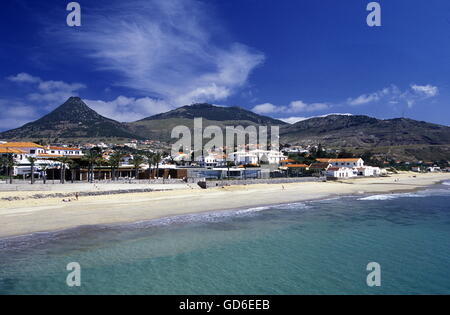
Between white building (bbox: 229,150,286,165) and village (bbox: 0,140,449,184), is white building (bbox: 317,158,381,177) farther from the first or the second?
white building (bbox: 229,150,286,165)

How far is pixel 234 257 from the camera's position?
1427 cm

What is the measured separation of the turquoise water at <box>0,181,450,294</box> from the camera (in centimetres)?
1116

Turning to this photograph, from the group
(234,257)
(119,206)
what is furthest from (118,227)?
(234,257)

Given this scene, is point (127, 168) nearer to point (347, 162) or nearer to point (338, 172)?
point (338, 172)

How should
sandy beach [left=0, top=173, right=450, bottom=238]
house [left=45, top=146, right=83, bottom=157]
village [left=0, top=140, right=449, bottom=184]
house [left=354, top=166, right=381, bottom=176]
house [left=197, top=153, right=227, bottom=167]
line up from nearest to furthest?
sandy beach [left=0, top=173, right=450, bottom=238] → village [left=0, top=140, right=449, bottom=184] → house [left=45, top=146, right=83, bottom=157] → house [left=354, top=166, right=381, bottom=176] → house [left=197, top=153, right=227, bottom=167]

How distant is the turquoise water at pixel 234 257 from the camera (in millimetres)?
11164

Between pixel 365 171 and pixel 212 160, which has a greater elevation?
pixel 212 160

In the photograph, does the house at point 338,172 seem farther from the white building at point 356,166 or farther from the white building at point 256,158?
the white building at point 256,158

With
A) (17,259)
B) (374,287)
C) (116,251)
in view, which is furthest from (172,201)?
(374,287)

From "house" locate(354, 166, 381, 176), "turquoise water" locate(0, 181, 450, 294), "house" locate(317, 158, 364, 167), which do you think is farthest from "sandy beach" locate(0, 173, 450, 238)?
"house" locate(317, 158, 364, 167)

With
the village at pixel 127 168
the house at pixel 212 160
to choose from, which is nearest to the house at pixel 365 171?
the village at pixel 127 168
